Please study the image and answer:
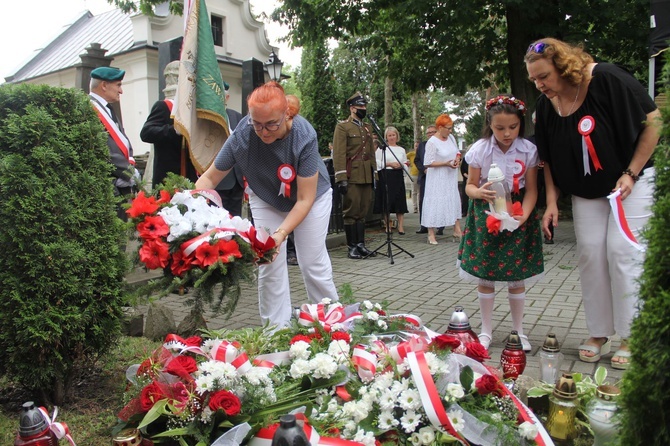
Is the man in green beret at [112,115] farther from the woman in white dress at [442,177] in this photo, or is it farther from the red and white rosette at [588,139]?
the woman in white dress at [442,177]

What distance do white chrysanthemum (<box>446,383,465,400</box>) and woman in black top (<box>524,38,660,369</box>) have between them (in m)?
1.35

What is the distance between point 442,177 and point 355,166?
2013 mm

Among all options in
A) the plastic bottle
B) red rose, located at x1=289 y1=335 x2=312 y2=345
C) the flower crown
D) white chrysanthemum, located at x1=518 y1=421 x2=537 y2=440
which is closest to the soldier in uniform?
the flower crown

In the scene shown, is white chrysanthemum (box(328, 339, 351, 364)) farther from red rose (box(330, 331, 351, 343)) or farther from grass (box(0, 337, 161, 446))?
grass (box(0, 337, 161, 446))

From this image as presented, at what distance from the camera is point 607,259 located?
3.69 m

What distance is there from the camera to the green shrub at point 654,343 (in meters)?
1.29

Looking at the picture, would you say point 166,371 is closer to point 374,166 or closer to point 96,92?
point 96,92

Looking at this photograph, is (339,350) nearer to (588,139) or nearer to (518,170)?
(518,170)

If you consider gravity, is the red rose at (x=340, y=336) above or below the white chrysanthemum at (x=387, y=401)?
above

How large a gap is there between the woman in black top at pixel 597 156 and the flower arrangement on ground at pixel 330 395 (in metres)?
1.26

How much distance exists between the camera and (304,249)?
393cm

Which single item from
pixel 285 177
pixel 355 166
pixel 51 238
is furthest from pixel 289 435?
pixel 355 166

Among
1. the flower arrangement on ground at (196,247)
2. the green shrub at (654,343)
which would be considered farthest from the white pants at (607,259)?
the green shrub at (654,343)

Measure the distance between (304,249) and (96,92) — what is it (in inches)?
103
